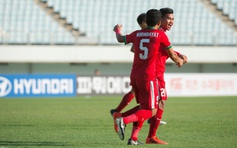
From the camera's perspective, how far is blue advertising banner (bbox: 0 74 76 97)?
91.6ft

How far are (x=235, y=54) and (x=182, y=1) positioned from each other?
174 inches

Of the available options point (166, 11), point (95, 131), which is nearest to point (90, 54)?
point (95, 131)

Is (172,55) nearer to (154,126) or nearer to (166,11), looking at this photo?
(166,11)

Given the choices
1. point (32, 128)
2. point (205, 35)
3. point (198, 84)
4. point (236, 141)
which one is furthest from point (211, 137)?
point (205, 35)

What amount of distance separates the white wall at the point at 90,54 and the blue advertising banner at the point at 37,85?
2.84 metres

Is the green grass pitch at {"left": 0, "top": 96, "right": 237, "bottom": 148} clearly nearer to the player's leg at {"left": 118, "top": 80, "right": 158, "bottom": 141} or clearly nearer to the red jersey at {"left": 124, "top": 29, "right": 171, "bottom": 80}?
the player's leg at {"left": 118, "top": 80, "right": 158, "bottom": 141}

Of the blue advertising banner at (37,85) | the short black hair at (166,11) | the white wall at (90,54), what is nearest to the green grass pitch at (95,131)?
the short black hair at (166,11)

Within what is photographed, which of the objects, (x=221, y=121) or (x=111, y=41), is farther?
(x=111, y=41)

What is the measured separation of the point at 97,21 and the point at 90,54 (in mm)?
2230

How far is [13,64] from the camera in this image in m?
33.2

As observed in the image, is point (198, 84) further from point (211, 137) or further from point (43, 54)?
point (211, 137)

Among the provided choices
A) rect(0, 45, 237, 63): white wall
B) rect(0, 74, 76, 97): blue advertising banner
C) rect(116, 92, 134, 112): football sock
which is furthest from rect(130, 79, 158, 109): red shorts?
rect(0, 45, 237, 63): white wall

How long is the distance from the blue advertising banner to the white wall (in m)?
2.84

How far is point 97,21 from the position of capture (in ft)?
108
